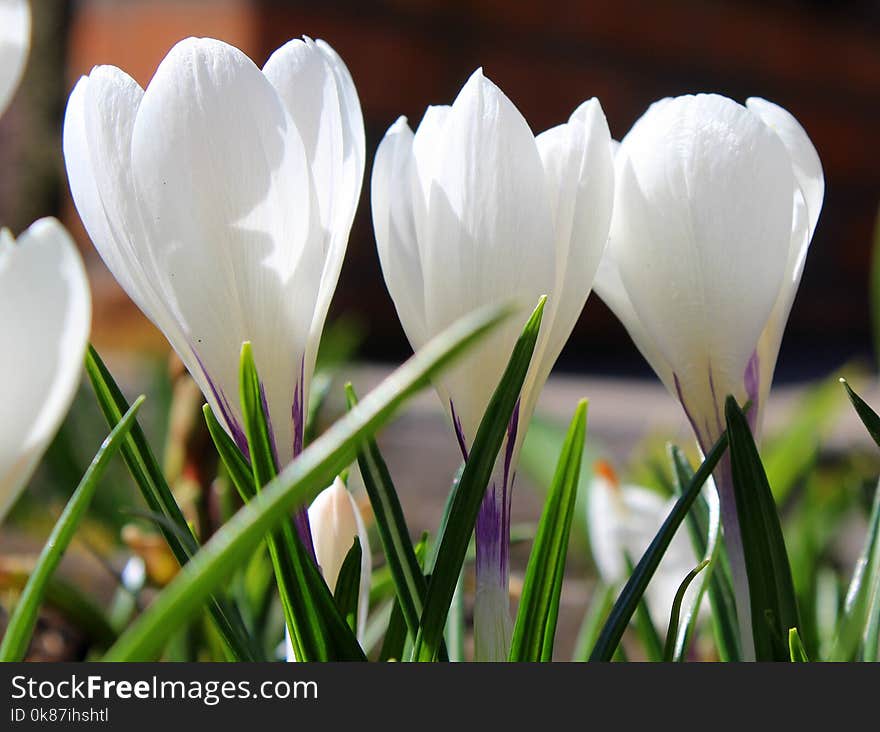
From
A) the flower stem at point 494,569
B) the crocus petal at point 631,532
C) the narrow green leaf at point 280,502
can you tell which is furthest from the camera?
the crocus petal at point 631,532

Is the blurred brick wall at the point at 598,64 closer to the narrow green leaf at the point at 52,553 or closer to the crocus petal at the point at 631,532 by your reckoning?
the crocus petal at the point at 631,532

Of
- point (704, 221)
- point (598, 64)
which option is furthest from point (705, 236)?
point (598, 64)

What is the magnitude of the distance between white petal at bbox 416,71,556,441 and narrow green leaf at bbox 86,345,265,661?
0.22 ft

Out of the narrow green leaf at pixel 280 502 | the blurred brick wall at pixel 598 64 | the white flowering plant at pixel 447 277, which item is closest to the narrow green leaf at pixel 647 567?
the white flowering plant at pixel 447 277

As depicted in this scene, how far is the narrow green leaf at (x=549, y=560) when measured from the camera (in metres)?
0.25

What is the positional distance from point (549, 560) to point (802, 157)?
113 mm

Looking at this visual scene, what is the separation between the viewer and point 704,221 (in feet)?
0.81

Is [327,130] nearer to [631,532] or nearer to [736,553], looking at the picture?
[736,553]

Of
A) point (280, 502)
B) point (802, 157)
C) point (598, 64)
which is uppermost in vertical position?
point (598, 64)

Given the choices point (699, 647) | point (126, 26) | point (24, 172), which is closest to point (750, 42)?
point (126, 26)

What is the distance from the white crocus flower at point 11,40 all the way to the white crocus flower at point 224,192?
2 centimetres

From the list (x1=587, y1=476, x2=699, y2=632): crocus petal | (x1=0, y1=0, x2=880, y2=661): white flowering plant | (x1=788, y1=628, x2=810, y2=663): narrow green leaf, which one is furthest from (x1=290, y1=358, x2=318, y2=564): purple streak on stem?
(x1=587, y1=476, x2=699, y2=632): crocus petal

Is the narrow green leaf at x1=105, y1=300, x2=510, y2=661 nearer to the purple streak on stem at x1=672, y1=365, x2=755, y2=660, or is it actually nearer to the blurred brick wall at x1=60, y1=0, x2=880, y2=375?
the purple streak on stem at x1=672, y1=365, x2=755, y2=660

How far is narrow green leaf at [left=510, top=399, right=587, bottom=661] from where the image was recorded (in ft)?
0.82
